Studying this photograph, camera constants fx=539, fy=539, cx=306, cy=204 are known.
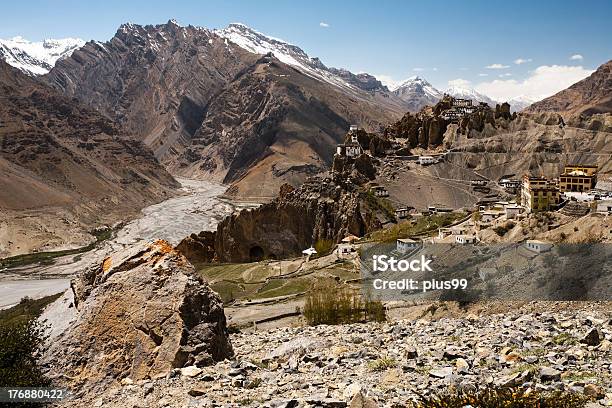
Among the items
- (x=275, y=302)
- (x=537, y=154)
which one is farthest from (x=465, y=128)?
(x=275, y=302)

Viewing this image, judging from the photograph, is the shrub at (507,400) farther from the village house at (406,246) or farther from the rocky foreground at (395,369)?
the village house at (406,246)

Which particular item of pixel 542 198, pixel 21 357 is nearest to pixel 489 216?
pixel 542 198

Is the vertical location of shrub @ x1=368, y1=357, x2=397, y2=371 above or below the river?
above

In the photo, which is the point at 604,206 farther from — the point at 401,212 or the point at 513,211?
the point at 401,212

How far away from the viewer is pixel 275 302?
139ft

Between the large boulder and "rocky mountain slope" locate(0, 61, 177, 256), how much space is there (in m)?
106

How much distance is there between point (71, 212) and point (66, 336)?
13398 centimetres

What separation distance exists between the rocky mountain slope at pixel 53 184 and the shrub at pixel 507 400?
375ft

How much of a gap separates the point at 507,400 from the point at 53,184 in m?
163

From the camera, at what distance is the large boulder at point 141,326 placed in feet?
42.4

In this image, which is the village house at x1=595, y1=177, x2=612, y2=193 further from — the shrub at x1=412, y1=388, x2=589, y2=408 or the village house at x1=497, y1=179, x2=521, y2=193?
the shrub at x1=412, y1=388, x2=589, y2=408

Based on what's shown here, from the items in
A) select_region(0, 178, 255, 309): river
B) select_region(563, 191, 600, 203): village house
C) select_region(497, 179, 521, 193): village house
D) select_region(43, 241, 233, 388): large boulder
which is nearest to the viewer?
select_region(43, 241, 233, 388): large boulder

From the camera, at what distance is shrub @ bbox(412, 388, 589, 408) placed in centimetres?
812

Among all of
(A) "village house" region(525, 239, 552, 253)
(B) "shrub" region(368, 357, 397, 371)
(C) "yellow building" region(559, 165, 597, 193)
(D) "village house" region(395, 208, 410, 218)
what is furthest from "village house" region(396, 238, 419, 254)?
(B) "shrub" region(368, 357, 397, 371)
